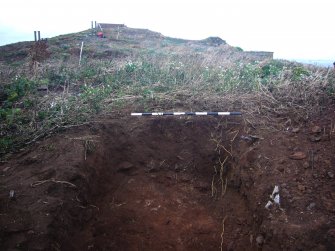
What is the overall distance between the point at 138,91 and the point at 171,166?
1.66 meters

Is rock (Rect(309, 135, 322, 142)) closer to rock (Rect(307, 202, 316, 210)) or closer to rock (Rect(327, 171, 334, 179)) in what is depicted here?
rock (Rect(327, 171, 334, 179))

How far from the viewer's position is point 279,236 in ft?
8.57

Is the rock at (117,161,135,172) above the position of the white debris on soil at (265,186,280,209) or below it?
below

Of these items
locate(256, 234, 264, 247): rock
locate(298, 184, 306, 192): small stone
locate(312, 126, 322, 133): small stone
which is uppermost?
locate(312, 126, 322, 133): small stone

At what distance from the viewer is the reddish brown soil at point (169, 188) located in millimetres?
2693

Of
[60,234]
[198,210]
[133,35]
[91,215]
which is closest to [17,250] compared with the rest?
[60,234]

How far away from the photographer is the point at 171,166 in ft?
13.4

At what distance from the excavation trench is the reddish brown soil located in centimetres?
1

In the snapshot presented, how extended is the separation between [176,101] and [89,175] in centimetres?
194

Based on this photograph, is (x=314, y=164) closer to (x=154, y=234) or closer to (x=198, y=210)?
(x=198, y=210)

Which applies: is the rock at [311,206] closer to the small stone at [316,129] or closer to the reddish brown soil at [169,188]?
the reddish brown soil at [169,188]

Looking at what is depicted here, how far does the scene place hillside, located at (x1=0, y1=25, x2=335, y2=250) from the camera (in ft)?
9.12

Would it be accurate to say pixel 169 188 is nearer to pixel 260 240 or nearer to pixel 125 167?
pixel 125 167

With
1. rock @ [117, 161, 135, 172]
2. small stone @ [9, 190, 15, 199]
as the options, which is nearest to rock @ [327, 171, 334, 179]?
rock @ [117, 161, 135, 172]
